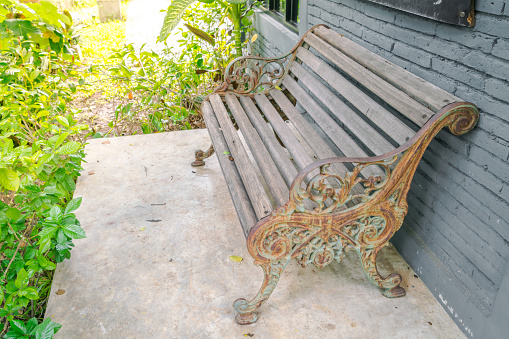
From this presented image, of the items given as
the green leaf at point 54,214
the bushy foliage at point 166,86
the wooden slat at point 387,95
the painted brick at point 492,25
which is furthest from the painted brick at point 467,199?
the bushy foliage at point 166,86

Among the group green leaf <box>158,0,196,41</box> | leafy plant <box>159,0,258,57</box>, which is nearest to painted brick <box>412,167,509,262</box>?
leafy plant <box>159,0,258,57</box>

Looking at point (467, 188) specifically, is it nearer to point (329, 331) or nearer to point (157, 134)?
point (329, 331)

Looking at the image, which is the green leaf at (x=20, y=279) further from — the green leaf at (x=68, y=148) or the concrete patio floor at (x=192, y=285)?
the green leaf at (x=68, y=148)

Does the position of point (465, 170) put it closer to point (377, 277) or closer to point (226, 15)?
point (377, 277)

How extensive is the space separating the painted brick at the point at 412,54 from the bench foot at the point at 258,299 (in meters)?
1.23

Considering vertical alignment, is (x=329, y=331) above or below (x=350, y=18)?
below

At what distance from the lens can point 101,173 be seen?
3.34m

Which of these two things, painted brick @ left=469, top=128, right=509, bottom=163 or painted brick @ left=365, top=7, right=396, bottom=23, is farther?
painted brick @ left=365, top=7, right=396, bottom=23

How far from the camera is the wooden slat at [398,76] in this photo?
180cm

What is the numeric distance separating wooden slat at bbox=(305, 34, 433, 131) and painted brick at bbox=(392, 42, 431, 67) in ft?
0.64

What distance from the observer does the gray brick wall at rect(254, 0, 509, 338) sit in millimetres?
1663

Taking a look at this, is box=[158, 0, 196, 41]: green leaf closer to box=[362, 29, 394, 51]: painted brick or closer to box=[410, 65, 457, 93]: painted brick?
box=[362, 29, 394, 51]: painted brick

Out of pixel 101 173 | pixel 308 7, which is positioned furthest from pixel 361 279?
pixel 308 7

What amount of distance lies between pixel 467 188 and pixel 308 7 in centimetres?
239
